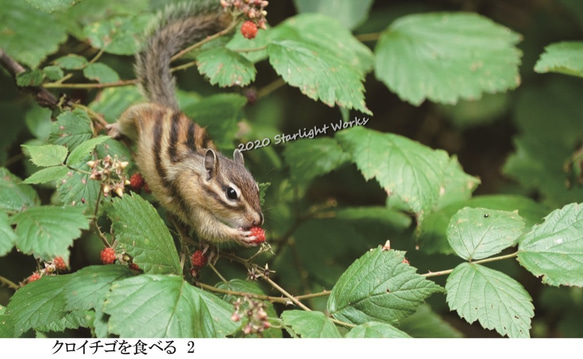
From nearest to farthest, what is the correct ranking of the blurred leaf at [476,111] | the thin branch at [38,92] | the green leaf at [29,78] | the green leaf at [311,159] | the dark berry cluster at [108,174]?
the dark berry cluster at [108,174] < the green leaf at [29,78] < the thin branch at [38,92] < the green leaf at [311,159] < the blurred leaf at [476,111]

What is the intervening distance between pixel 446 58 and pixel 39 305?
214cm

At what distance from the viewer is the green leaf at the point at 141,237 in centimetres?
151

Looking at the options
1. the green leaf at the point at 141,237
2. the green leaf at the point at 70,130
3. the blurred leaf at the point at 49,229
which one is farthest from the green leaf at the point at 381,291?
the green leaf at the point at 70,130

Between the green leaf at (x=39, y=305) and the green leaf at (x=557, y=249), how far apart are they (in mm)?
1235

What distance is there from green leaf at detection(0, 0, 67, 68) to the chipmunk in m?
0.44

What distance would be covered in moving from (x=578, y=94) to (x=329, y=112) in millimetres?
1680

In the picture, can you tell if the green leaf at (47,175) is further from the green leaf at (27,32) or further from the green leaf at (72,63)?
the green leaf at (27,32)

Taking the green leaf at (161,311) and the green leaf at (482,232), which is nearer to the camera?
the green leaf at (161,311)

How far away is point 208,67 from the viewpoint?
193 centimetres

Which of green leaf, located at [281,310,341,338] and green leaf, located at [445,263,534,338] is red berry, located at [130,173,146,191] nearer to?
green leaf, located at [281,310,341,338]

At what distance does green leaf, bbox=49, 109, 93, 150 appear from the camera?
6.07ft

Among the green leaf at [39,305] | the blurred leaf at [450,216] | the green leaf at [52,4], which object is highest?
the green leaf at [52,4]
